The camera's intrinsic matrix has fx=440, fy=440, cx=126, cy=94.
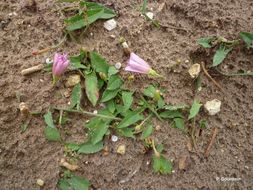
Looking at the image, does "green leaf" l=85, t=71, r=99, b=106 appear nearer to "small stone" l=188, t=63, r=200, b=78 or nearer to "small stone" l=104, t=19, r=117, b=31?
"small stone" l=104, t=19, r=117, b=31

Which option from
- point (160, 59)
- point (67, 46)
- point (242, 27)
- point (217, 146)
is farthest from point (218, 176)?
point (67, 46)

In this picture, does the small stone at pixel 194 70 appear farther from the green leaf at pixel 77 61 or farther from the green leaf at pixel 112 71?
the green leaf at pixel 77 61

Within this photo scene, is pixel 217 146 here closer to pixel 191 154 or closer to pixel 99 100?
pixel 191 154

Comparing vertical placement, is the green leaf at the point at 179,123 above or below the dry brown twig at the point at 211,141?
above

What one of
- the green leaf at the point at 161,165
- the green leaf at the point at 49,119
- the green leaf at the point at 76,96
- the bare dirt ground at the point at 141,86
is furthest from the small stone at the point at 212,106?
the green leaf at the point at 49,119

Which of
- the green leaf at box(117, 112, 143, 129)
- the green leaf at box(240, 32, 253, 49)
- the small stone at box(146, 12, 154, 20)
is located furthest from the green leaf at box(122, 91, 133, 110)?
the green leaf at box(240, 32, 253, 49)
